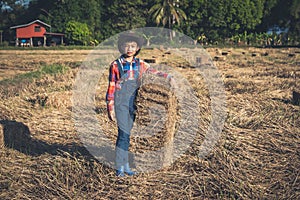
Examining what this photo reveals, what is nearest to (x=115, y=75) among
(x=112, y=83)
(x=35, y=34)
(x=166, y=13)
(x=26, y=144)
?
(x=112, y=83)

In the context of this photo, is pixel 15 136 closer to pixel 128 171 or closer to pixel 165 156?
pixel 128 171

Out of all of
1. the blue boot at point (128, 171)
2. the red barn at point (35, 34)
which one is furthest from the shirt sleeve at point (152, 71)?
the red barn at point (35, 34)

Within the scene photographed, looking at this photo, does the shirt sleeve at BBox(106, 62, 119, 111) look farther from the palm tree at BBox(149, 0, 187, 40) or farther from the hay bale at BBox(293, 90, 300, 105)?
the palm tree at BBox(149, 0, 187, 40)

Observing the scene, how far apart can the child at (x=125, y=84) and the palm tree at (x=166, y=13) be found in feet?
152

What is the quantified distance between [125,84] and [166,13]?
4783cm

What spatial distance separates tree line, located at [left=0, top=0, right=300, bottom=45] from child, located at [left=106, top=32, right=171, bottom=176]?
47138 millimetres

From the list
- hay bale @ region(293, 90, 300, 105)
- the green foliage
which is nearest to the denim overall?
hay bale @ region(293, 90, 300, 105)

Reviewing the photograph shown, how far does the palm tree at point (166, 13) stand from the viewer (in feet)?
162

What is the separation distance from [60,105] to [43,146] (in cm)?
233

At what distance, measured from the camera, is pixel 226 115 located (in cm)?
548

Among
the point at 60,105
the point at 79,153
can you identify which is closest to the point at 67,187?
the point at 79,153

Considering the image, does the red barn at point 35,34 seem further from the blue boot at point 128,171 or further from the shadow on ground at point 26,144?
the blue boot at point 128,171

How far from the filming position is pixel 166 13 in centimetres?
5025

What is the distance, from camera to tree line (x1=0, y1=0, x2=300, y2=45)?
5162 cm
